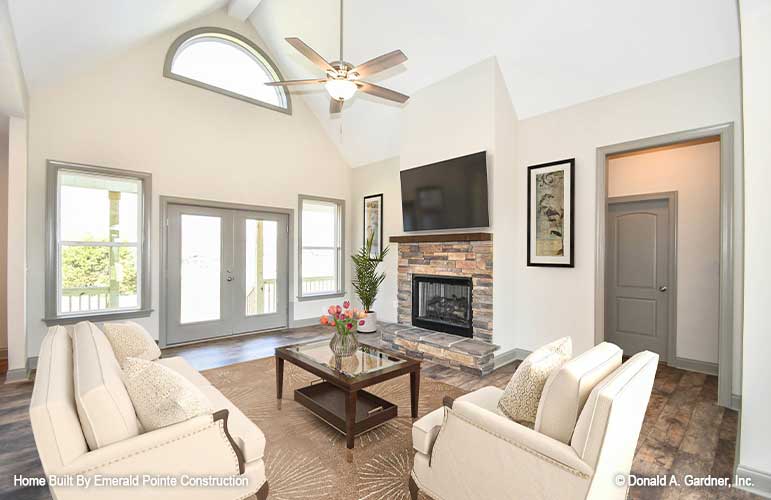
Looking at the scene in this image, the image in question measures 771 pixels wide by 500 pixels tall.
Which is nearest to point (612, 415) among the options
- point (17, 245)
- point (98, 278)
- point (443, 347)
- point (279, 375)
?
point (279, 375)

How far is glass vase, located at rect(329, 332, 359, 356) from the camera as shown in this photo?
9.90 feet

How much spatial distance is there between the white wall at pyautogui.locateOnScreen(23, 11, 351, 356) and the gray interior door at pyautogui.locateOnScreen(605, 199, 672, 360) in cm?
470

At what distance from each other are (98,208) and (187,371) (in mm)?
3100

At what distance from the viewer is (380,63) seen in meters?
3.00

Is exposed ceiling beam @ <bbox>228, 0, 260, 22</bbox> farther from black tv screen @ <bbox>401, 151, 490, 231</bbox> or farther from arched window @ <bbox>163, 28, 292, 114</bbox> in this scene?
black tv screen @ <bbox>401, 151, 490, 231</bbox>

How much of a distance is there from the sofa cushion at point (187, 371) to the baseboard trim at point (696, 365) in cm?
503

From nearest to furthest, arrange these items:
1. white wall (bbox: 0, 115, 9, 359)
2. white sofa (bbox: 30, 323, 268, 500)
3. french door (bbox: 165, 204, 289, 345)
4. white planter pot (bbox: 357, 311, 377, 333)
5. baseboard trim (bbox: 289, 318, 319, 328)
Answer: white sofa (bbox: 30, 323, 268, 500)
white wall (bbox: 0, 115, 9, 359)
french door (bbox: 165, 204, 289, 345)
white planter pot (bbox: 357, 311, 377, 333)
baseboard trim (bbox: 289, 318, 319, 328)

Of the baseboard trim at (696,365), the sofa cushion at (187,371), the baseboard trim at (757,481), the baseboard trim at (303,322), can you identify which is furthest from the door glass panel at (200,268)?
the baseboard trim at (696,365)

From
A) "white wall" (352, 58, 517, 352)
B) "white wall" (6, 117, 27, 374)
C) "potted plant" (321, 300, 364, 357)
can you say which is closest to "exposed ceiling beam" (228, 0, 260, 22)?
"white wall" (352, 58, 517, 352)

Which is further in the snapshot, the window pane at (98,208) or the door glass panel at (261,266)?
the door glass panel at (261,266)

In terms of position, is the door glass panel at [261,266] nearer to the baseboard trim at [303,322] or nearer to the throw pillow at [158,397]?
the baseboard trim at [303,322]

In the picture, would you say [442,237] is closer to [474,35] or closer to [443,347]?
[443,347]

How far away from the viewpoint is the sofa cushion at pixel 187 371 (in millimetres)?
2633

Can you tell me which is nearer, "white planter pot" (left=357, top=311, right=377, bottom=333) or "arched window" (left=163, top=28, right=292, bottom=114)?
"arched window" (left=163, top=28, right=292, bottom=114)
